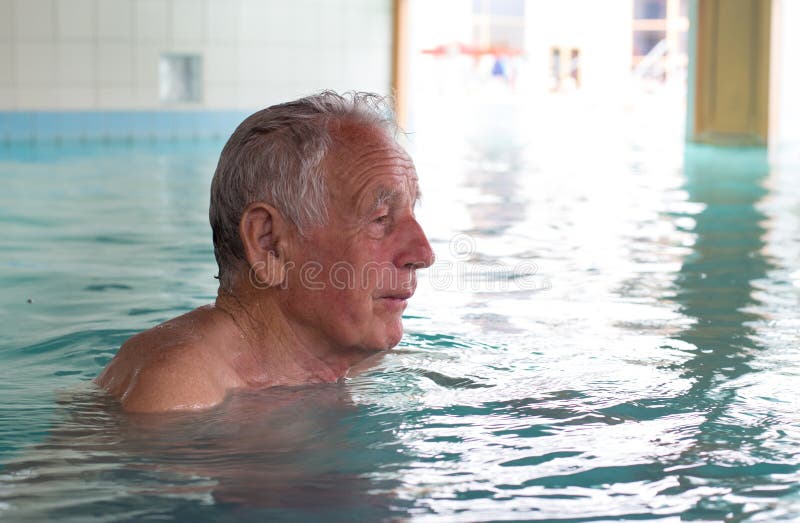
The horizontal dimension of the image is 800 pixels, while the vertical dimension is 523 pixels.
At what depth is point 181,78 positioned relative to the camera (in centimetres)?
1481

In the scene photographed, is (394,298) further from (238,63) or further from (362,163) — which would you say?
(238,63)

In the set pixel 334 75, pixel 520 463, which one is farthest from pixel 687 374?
pixel 334 75

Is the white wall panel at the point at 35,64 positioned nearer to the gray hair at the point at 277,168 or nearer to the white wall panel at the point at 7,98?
the white wall panel at the point at 7,98

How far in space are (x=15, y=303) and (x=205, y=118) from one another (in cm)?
1058

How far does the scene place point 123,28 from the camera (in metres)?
14.0

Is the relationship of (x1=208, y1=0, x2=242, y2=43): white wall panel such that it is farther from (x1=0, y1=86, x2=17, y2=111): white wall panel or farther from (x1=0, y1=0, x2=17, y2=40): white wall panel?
(x1=0, y1=86, x2=17, y2=111): white wall panel

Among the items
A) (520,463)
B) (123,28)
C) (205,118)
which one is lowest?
(520,463)

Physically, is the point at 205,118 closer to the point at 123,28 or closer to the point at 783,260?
the point at 123,28

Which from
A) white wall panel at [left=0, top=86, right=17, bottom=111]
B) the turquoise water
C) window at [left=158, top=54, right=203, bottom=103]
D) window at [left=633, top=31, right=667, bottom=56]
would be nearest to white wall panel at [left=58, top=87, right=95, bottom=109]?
white wall panel at [left=0, top=86, right=17, bottom=111]

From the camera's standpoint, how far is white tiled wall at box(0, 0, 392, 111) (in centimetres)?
1324

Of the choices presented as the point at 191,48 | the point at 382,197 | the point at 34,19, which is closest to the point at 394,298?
the point at 382,197

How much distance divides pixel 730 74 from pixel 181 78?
24.6ft

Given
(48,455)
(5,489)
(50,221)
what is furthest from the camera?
(50,221)

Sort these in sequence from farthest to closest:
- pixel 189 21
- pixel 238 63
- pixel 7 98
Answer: pixel 238 63 < pixel 189 21 < pixel 7 98
